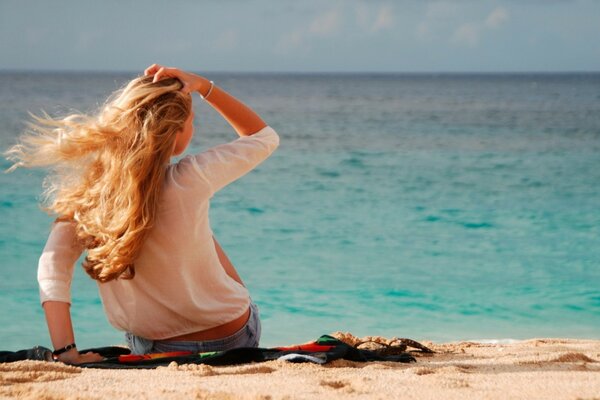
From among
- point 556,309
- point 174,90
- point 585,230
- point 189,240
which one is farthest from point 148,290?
point 585,230

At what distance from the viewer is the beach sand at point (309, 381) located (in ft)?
7.46

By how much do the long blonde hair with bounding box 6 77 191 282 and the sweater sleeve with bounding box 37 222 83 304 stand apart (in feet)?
A: 0.19

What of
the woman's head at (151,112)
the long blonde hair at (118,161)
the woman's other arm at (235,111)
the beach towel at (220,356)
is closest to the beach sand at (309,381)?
the beach towel at (220,356)

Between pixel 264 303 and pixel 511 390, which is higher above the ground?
pixel 264 303

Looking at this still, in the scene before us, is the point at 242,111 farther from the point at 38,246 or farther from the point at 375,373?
the point at 38,246

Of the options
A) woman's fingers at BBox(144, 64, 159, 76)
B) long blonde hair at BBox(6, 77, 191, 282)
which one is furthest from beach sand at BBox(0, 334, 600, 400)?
woman's fingers at BBox(144, 64, 159, 76)

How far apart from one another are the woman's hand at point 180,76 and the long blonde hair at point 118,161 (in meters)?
0.02

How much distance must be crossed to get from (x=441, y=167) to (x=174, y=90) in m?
12.4

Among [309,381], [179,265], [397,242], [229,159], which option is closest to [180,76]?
[229,159]

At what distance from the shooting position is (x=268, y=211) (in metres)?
11.0

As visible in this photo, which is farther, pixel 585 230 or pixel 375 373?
pixel 585 230

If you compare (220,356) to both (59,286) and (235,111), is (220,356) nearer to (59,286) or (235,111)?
(59,286)

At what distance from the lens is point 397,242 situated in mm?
9219

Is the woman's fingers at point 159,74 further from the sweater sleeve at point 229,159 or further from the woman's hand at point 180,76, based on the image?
the sweater sleeve at point 229,159
